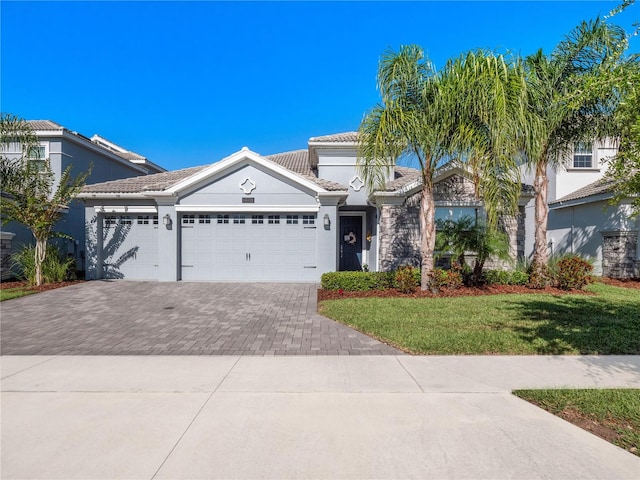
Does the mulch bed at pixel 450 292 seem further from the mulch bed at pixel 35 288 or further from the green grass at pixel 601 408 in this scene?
the mulch bed at pixel 35 288

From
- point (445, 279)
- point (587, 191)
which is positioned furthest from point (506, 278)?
point (587, 191)

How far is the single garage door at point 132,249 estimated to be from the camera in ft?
46.8

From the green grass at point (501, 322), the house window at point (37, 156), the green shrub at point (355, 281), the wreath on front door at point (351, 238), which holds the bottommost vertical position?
the green grass at point (501, 322)

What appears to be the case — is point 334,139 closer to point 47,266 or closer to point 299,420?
point 47,266

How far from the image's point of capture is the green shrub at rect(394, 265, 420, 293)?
1090cm

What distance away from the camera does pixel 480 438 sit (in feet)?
10.6

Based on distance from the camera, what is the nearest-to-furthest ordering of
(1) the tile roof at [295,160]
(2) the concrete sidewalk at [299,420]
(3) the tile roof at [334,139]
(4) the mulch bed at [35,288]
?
(2) the concrete sidewalk at [299,420] < (4) the mulch bed at [35,288] < (3) the tile roof at [334,139] < (1) the tile roof at [295,160]

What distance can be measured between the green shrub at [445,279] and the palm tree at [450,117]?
7.10 feet

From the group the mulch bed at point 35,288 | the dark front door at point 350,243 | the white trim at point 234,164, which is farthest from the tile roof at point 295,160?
the mulch bed at point 35,288

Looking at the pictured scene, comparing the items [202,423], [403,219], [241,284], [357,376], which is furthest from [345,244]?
[202,423]

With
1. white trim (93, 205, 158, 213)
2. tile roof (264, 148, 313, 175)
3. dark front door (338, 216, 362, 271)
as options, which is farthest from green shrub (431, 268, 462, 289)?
white trim (93, 205, 158, 213)

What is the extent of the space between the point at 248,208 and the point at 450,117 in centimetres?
781

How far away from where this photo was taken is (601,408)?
3719 millimetres

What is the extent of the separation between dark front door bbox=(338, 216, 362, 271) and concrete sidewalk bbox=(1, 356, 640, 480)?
12.0m
